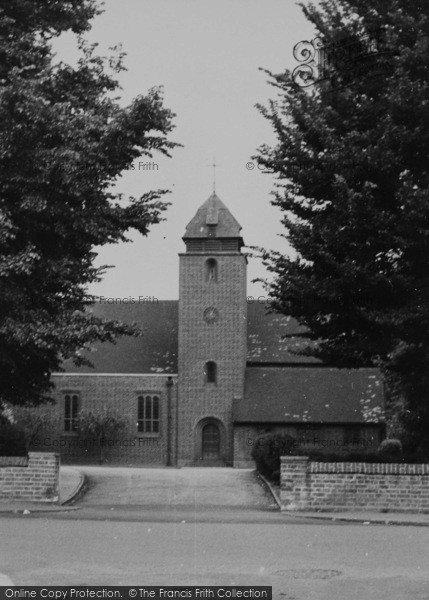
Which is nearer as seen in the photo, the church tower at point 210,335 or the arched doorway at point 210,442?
the arched doorway at point 210,442

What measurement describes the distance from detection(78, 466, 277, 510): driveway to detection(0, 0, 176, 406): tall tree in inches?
204

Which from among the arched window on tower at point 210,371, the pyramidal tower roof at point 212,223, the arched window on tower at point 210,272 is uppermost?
the pyramidal tower roof at point 212,223

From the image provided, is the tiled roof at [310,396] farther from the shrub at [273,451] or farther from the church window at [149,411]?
the shrub at [273,451]

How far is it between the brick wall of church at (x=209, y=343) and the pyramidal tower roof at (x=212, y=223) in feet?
3.87

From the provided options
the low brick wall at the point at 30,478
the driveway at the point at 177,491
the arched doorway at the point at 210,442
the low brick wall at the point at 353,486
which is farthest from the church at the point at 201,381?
the low brick wall at the point at 353,486

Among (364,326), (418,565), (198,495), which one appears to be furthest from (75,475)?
(418,565)

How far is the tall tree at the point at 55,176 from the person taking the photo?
62.8 ft

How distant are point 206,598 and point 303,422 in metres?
38.5

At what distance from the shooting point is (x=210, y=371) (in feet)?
165

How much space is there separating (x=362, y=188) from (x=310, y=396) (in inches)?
1122

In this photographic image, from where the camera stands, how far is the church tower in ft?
162

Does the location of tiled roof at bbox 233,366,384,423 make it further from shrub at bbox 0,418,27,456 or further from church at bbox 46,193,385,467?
shrub at bbox 0,418,27,456

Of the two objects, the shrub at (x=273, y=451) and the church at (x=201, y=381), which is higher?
the church at (x=201, y=381)

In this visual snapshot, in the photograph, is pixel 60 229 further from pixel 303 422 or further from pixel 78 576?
pixel 303 422
